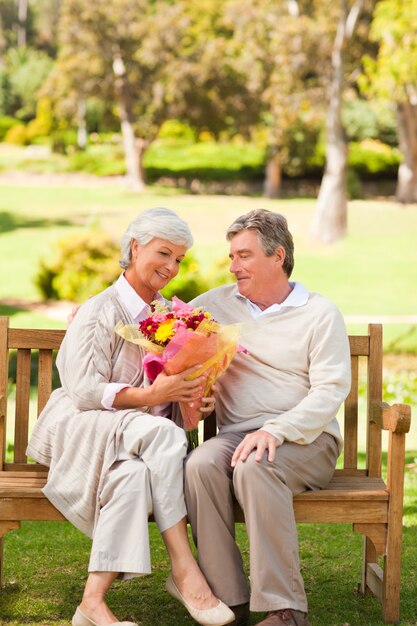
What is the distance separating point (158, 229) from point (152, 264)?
0.13 metres

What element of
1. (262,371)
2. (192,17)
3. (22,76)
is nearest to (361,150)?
(192,17)

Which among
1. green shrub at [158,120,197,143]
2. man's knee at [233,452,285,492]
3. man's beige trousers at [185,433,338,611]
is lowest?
man's beige trousers at [185,433,338,611]

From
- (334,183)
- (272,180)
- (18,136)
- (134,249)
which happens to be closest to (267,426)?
(134,249)

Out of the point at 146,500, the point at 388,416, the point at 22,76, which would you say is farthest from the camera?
the point at 22,76

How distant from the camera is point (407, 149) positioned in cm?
2886

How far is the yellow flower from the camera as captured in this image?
3234mm

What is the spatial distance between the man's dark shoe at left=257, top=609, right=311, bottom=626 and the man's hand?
0.48 meters

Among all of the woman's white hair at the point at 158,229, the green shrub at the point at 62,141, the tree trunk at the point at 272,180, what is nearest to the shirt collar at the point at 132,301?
the woman's white hair at the point at 158,229

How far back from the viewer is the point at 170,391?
3.30 metres

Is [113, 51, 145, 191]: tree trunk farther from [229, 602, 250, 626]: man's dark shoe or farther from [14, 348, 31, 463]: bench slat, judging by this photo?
[229, 602, 250, 626]: man's dark shoe

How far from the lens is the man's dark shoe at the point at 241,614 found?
10.7 feet

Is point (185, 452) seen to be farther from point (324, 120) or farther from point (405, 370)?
point (324, 120)

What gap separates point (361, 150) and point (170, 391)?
31200 millimetres

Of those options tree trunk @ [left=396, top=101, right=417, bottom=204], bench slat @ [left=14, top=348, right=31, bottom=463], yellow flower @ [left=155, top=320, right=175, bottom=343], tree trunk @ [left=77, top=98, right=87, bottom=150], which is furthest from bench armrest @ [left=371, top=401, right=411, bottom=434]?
tree trunk @ [left=77, top=98, right=87, bottom=150]
